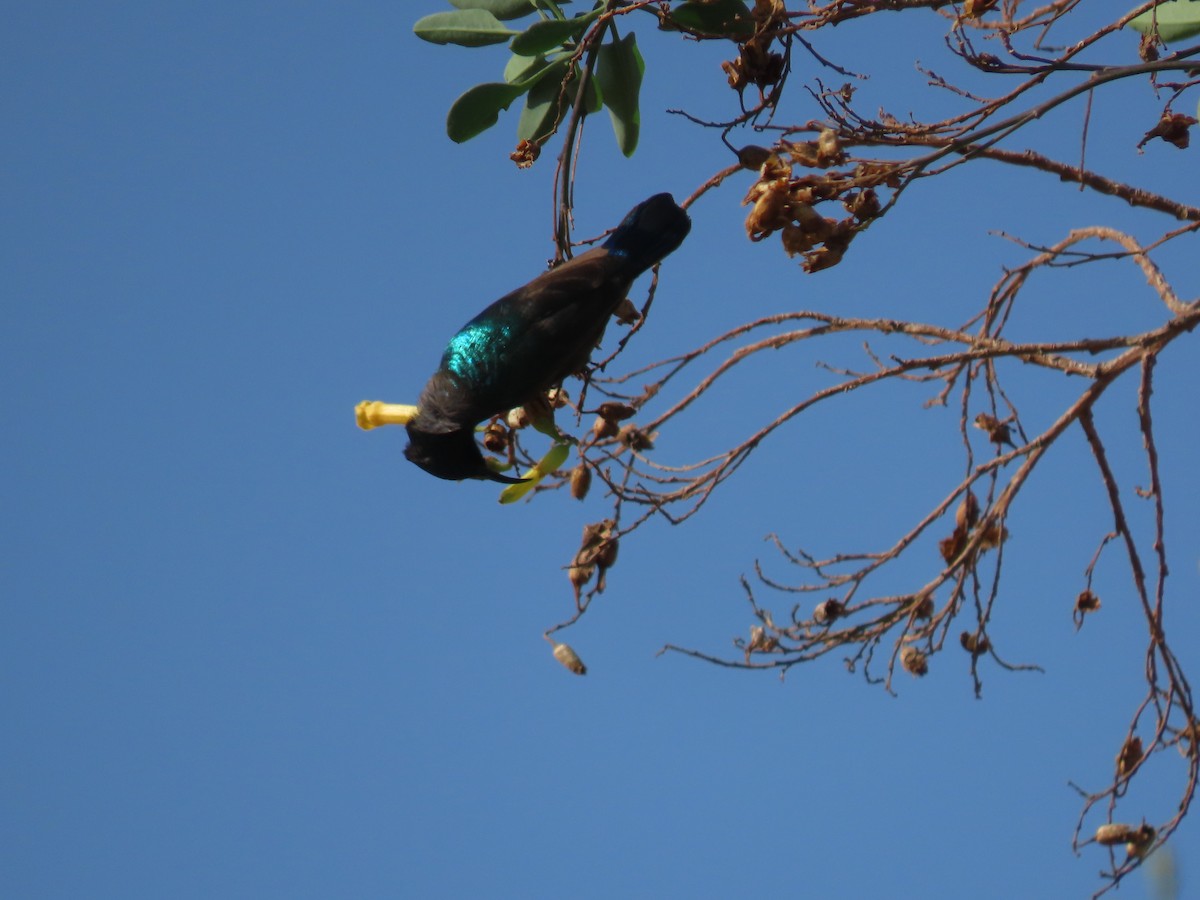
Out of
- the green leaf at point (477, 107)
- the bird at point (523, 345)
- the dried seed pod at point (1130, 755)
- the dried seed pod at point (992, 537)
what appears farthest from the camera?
the dried seed pod at point (992, 537)

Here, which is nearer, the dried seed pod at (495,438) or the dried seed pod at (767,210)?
A: the dried seed pod at (767,210)

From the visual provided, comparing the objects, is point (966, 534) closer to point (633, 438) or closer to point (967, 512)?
point (967, 512)

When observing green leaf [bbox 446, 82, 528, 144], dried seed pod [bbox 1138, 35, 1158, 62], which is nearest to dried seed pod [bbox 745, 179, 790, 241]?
green leaf [bbox 446, 82, 528, 144]

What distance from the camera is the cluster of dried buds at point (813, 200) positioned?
2809 mm

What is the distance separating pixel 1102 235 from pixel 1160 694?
1.27m

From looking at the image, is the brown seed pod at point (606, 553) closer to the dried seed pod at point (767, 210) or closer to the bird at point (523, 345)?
the bird at point (523, 345)

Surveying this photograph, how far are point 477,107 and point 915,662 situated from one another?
190 cm

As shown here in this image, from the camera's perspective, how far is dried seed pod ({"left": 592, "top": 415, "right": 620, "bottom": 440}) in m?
3.34

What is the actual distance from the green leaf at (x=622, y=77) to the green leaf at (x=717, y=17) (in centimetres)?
23

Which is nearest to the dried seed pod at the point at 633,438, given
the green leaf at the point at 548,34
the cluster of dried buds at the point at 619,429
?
the cluster of dried buds at the point at 619,429

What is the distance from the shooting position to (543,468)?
3352 millimetres

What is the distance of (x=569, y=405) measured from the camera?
3391mm

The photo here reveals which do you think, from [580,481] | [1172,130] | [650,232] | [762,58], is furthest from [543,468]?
[1172,130]

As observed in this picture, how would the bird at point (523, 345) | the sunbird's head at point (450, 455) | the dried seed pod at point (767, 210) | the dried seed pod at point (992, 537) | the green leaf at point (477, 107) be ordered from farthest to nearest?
the dried seed pod at point (992, 537)
the green leaf at point (477, 107)
the sunbird's head at point (450, 455)
the bird at point (523, 345)
the dried seed pod at point (767, 210)
